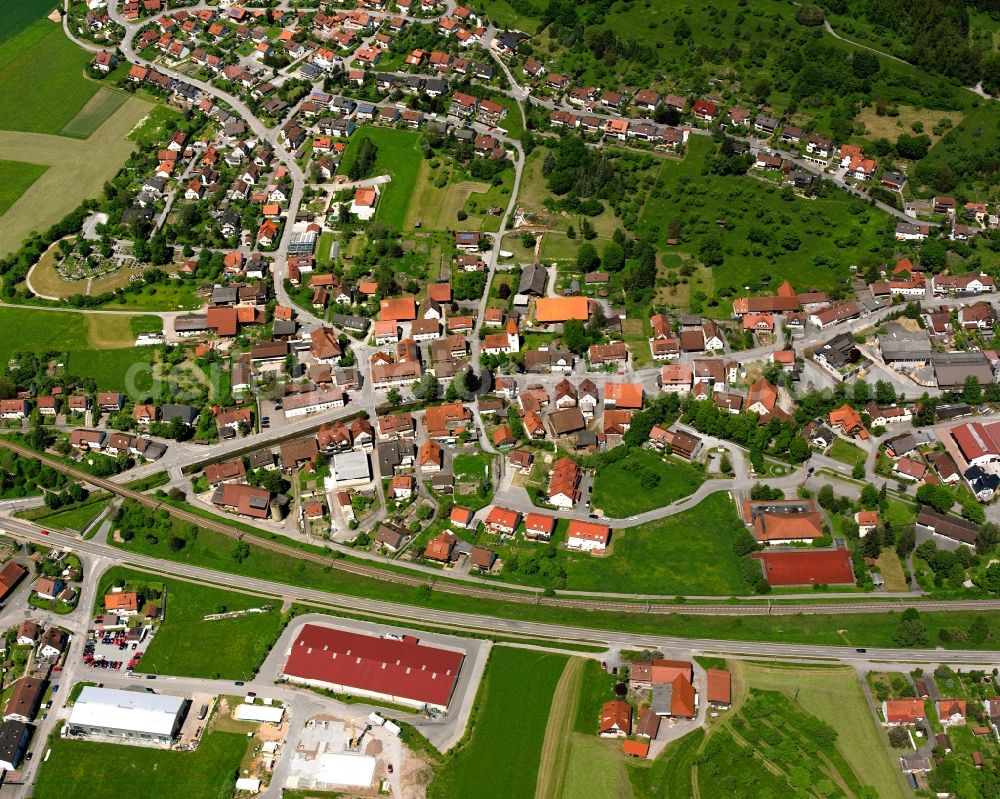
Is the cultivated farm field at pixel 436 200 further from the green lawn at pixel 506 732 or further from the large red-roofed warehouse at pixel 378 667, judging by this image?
the green lawn at pixel 506 732

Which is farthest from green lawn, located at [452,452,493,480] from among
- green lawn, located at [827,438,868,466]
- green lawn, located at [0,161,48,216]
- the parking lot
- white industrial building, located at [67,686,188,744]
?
green lawn, located at [0,161,48,216]

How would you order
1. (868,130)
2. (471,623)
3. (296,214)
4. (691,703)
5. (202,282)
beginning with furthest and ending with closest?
(868,130) < (296,214) < (202,282) < (471,623) < (691,703)

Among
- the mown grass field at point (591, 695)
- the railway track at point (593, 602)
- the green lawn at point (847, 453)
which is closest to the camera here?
the mown grass field at point (591, 695)

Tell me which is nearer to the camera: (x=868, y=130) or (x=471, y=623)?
(x=471, y=623)

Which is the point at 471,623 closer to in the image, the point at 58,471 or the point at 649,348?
the point at 649,348

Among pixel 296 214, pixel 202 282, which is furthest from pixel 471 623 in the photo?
pixel 296 214

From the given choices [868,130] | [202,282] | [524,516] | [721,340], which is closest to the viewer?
[524,516]

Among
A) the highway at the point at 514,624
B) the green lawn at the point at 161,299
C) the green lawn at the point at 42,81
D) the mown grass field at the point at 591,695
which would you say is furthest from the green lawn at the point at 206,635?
the green lawn at the point at 42,81
